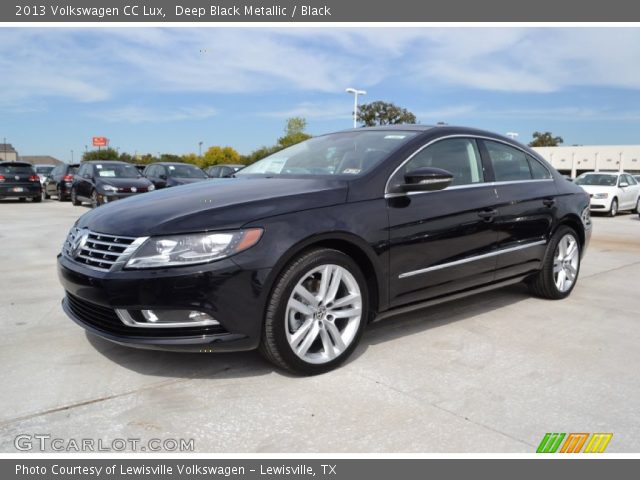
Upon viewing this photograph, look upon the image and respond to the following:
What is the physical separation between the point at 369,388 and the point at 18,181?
18.9 meters

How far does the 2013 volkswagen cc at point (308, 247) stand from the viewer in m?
2.88

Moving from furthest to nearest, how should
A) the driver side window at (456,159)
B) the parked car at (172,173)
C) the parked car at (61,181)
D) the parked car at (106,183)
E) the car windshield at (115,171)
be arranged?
the parked car at (61,181)
the parked car at (172,173)
the car windshield at (115,171)
the parked car at (106,183)
the driver side window at (456,159)

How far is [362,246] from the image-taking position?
3.34m

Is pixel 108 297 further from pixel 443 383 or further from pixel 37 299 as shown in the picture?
pixel 37 299

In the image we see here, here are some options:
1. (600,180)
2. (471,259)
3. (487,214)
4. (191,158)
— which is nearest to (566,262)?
(487,214)

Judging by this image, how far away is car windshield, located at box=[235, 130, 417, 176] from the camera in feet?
12.4

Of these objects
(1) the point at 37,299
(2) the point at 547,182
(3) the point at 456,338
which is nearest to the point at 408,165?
(3) the point at 456,338

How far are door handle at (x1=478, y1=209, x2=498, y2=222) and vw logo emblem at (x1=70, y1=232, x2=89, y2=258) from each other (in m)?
2.73

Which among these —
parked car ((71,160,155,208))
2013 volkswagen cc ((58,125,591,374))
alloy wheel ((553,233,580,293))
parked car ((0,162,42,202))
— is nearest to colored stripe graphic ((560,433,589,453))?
2013 volkswagen cc ((58,125,591,374))

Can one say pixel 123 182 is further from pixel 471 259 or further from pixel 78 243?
pixel 471 259

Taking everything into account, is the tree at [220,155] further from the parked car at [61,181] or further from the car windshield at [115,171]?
the car windshield at [115,171]

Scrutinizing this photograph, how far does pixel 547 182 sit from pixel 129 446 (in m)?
4.12

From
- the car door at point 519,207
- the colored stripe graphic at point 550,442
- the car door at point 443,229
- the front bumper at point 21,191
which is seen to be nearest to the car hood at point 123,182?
the front bumper at point 21,191

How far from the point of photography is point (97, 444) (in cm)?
245
